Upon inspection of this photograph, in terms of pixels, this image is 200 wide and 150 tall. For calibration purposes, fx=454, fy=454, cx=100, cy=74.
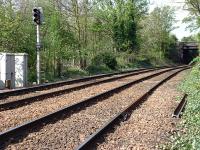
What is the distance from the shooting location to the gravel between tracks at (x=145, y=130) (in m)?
8.86

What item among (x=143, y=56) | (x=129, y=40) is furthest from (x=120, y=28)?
(x=143, y=56)

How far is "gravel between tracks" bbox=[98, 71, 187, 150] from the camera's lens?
8859 millimetres

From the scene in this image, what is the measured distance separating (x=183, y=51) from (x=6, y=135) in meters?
78.3

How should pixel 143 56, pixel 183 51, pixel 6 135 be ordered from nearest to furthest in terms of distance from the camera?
1. pixel 6 135
2. pixel 143 56
3. pixel 183 51

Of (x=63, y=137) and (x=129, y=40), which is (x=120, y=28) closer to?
(x=129, y=40)

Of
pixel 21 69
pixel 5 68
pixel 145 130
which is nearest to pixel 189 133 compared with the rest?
pixel 145 130

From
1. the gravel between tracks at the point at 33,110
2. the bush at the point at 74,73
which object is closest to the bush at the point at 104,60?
the bush at the point at 74,73

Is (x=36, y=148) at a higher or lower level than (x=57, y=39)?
lower

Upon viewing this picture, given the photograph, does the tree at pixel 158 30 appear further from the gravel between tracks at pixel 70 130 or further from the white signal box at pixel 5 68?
the gravel between tracks at pixel 70 130

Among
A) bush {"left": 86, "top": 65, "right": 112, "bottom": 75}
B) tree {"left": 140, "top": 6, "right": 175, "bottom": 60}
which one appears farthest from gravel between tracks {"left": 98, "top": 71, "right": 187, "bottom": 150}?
tree {"left": 140, "top": 6, "right": 175, "bottom": 60}

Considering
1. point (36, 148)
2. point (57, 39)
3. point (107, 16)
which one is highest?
point (107, 16)

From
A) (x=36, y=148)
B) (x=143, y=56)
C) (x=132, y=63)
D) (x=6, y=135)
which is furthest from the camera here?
(x=143, y=56)

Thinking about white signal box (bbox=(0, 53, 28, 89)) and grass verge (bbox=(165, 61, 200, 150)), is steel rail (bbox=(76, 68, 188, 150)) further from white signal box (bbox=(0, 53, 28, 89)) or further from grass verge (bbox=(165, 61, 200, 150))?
white signal box (bbox=(0, 53, 28, 89))

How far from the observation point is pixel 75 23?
132 ft
